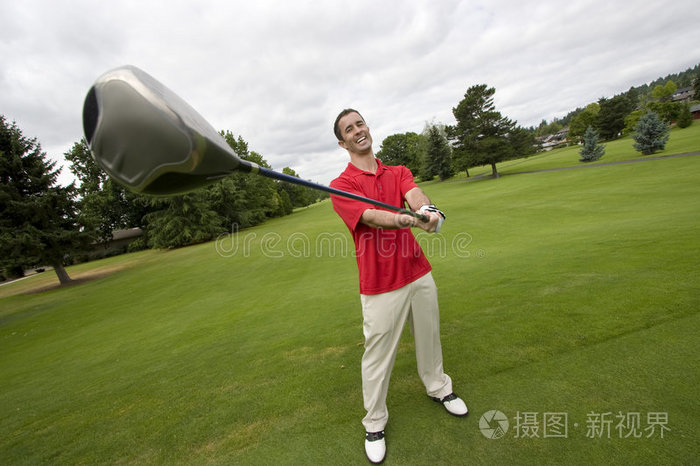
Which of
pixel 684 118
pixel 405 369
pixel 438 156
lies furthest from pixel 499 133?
pixel 405 369

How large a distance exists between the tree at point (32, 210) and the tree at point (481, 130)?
136 ft

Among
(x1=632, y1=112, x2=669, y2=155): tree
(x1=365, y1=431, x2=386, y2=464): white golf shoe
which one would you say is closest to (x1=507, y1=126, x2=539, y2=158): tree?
(x1=632, y1=112, x2=669, y2=155): tree

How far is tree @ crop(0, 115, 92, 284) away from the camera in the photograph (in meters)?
17.8

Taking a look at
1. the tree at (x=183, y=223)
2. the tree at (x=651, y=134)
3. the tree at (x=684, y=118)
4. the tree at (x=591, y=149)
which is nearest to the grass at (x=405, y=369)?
the tree at (x=183, y=223)

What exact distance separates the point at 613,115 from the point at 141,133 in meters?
81.3

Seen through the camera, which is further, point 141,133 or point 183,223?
point 183,223

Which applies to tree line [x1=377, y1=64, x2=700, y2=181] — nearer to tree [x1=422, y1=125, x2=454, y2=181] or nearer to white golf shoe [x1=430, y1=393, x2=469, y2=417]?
tree [x1=422, y1=125, x2=454, y2=181]

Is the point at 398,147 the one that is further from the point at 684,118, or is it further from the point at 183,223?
the point at 183,223

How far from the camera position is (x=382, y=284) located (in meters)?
2.46

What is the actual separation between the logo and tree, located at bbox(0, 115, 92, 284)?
24.7 metres

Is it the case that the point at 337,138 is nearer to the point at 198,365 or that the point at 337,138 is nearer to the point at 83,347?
the point at 198,365

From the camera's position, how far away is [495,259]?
24.3 feet

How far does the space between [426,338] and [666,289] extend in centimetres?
362

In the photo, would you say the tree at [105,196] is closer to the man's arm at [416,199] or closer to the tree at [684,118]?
the man's arm at [416,199]
